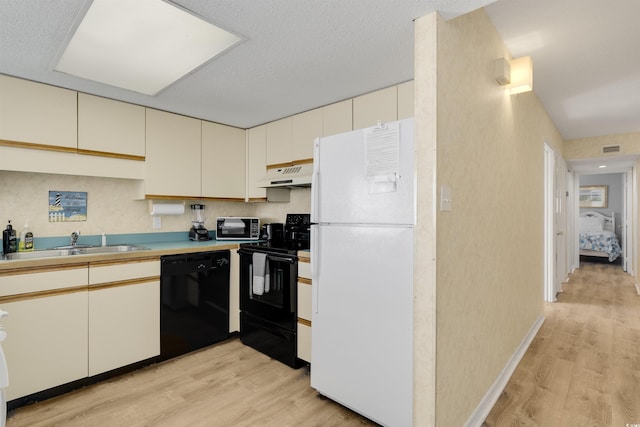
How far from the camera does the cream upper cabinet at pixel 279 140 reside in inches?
129

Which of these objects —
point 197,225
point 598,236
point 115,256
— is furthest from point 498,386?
point 598,236

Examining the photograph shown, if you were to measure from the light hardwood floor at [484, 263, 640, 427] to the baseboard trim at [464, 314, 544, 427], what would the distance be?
0.03 meters

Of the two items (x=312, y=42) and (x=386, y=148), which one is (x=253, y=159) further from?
(x=386, y=148)

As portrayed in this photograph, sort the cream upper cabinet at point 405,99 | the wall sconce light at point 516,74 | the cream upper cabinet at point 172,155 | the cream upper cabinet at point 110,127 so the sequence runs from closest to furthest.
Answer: the wall sconce light at point 516,74, the cream upper cabinet at point 405,99, the cream upper cabinet at point 110,127, the cream upper cabinet at point 172,155

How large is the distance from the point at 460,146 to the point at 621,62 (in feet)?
6.18

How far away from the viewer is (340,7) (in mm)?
1585

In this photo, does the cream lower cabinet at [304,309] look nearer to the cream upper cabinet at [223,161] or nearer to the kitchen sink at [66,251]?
the kitchen sink at [66,251]

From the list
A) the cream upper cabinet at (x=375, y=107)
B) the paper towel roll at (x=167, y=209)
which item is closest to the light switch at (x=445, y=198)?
the cream upper cabinet at (x=375, y=107)

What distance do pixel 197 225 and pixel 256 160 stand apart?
3.02 feet

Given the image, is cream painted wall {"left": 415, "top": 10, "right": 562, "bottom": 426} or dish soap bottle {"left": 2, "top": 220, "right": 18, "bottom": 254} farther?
dish soap bottle {"left": 2, "top": 220, "right": 18, "bottom": 254}

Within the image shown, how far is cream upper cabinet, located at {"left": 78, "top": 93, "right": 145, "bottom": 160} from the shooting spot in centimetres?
257

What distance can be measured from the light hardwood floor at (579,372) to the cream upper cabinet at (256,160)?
9.01 ft

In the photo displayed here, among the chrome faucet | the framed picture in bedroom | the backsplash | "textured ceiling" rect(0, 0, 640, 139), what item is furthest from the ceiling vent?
the chrome faucet

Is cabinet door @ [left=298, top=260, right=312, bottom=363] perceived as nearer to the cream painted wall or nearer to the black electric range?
the black electric range
